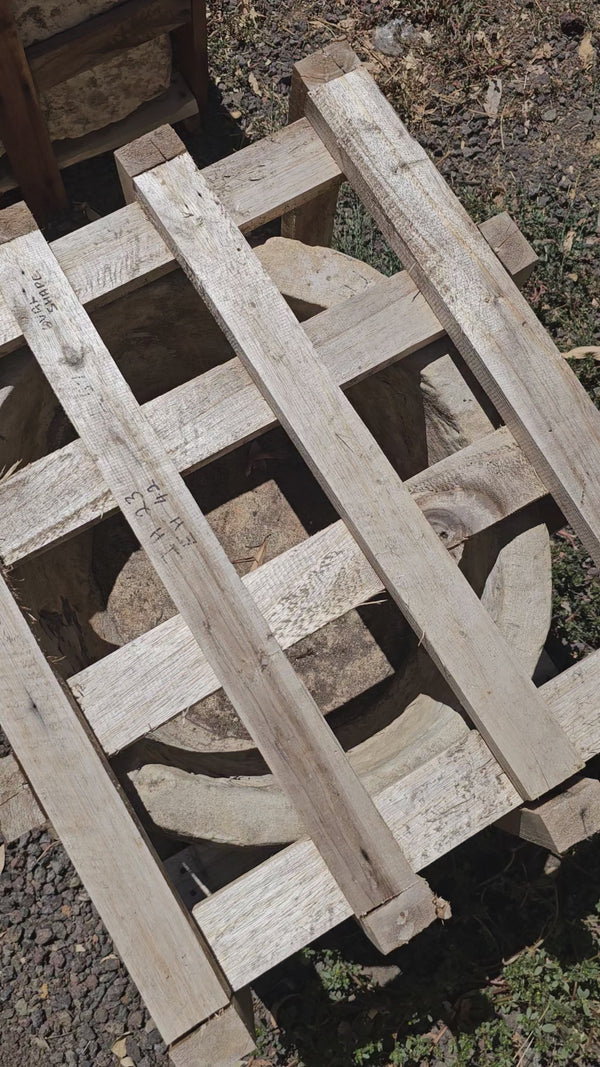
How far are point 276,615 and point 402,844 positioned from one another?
1.68 ft

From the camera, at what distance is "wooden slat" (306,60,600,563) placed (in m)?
1.83

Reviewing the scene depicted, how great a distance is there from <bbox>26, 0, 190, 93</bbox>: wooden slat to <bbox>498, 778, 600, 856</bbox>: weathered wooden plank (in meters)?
2.63

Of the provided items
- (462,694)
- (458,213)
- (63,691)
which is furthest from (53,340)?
(462,694)

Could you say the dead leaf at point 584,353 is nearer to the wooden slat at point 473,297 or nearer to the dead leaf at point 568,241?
the dead leaf at point 568,241

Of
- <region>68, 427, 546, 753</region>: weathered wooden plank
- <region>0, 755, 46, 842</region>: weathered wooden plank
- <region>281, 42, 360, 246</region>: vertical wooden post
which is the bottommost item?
<region>0, 755, 46, 842</region>: weathered wooden plank

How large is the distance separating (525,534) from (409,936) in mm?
939

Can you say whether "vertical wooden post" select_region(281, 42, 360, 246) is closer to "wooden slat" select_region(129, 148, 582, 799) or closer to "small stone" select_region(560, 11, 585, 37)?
"wooden slat" select_region(129, 148, 582, 799)

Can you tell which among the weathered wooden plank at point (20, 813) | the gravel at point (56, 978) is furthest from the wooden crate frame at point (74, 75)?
the gravel at point (56, 978)

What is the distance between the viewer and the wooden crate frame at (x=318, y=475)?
1.55 metres

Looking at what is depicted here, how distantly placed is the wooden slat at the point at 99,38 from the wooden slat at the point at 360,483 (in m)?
1.10

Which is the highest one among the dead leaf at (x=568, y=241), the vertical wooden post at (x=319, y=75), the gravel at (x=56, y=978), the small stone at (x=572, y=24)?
the vertical wooden post at (x=319, y=75)

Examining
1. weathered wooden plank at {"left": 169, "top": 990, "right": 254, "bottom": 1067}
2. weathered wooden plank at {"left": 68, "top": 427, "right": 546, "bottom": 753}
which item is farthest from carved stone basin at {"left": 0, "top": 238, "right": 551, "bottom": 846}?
weathered wooden plank at {"left": 169, "top": 990, "right": 254, "bottom": 1067}

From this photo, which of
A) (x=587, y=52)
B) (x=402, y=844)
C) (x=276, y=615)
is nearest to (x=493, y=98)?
(x=587, y=52)

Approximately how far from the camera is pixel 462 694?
167cm
